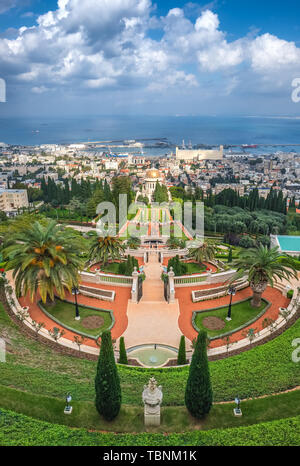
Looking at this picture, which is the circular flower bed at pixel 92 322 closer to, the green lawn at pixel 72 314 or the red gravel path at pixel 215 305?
the green lawn at pixel 72 314

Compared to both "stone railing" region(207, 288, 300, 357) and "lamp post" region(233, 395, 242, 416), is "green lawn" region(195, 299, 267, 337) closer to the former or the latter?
"stone railing" region(207, 288, 300, 357)

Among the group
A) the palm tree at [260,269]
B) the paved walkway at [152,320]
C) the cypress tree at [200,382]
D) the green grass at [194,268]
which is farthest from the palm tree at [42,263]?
the green grass at [194,268]

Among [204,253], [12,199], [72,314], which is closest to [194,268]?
[204,253]

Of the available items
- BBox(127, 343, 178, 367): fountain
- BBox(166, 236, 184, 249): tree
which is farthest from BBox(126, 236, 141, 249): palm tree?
BBox(127, 343, 178, 367): fountain

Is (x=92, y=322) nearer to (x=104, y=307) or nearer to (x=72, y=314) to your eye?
(x=72, y=314)

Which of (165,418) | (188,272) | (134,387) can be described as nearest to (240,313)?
(188,272)
